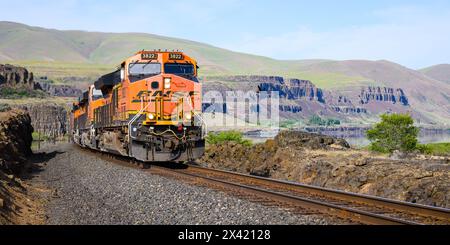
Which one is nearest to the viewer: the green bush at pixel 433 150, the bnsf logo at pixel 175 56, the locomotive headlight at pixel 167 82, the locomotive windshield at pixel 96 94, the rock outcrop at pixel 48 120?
the locomotive headlight at pixel 167 82

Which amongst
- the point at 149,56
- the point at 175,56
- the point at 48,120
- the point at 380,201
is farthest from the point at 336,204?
the point at 48,120

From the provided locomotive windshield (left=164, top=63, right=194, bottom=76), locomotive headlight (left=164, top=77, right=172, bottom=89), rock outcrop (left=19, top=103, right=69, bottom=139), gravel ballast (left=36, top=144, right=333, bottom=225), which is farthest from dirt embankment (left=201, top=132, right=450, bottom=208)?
rock outcrop (left=19, top=103, right=69, bottom=139)

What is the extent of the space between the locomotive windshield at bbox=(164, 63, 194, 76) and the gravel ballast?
196 inches

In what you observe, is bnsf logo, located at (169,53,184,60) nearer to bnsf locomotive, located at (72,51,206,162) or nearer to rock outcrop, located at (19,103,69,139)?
bnsf locomotive, located at (72,51,206,162)

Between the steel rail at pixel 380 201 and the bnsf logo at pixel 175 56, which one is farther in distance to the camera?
the bnsf logo at pixel 175 56

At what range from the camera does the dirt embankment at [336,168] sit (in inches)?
591

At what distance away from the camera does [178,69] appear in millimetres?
22656

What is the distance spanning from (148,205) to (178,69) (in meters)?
10.3

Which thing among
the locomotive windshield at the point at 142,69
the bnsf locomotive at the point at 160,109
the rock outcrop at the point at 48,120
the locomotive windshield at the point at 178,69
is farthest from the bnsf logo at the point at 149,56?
the rock outcrop at the point at 48,120

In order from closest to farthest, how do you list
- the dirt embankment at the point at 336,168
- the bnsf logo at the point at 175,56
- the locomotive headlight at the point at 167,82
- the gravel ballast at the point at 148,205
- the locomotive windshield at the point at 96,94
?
the gravel ballast at the point at 148,205 < the dirt embankment at the point at 336,168 < the locomotive headlight at the point at 167,82 < the bnsf logo at the point at 175,56 < the locomotive windshield at the point at 96,94

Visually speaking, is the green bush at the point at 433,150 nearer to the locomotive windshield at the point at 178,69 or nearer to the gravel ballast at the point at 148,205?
the locomotive windshield at the point at 178,69

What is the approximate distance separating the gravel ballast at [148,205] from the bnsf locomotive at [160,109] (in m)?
2.19

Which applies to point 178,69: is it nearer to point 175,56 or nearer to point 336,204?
point 175,56
